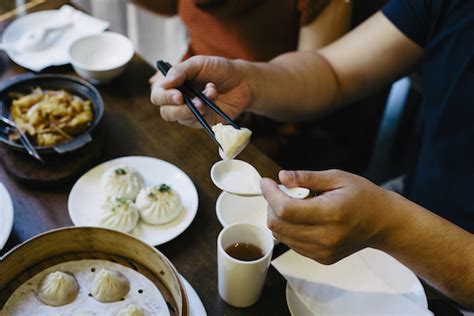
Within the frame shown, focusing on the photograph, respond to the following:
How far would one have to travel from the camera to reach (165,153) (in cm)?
146

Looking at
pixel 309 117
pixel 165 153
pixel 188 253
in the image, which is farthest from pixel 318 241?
pixel 309 117

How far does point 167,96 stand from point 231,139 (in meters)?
0.29

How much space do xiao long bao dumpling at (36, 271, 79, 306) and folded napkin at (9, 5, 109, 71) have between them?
0.99 meters

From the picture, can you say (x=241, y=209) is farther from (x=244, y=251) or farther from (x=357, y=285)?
(x=357, y=285)

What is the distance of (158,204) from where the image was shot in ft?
3.99

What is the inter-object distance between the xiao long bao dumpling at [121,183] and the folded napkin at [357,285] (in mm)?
Answer: 464

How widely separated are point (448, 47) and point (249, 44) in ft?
2.55

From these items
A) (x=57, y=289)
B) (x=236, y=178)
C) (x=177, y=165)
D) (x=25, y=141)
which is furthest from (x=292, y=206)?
(x=25, y=141)

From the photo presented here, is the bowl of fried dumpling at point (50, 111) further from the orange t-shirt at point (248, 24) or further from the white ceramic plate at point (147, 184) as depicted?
the orange t-shirt at point (248, 24)

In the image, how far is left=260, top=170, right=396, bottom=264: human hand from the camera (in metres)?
0.87

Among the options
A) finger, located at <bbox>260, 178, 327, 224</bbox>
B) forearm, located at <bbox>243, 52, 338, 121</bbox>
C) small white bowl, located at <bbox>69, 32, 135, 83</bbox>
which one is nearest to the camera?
finger, located at <bbox>260, 178, 327, 224</bbox>

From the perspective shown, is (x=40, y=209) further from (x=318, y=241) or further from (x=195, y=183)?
(x=318, y=241)

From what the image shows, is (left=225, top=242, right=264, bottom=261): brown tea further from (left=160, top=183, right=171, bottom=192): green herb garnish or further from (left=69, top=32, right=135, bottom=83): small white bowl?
(left=69, top=32, right=135, bottom=83): small white bowl

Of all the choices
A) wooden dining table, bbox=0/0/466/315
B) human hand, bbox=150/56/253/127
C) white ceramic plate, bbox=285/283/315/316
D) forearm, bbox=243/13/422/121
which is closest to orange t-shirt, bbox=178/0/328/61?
forearm, bbox=243/13/422/121
